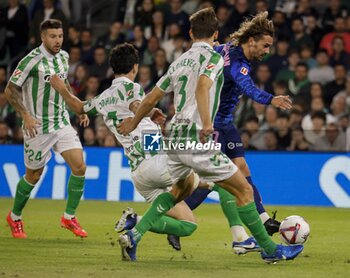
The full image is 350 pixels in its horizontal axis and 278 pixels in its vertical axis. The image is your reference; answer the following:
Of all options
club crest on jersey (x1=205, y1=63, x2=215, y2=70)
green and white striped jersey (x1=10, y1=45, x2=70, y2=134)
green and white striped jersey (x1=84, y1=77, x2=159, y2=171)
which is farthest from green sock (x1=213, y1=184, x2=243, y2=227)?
green and white striped jersey (x1=10, y1=45, x2=70, y2=134)

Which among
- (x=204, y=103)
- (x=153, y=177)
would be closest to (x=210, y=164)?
(x=204, y=103)

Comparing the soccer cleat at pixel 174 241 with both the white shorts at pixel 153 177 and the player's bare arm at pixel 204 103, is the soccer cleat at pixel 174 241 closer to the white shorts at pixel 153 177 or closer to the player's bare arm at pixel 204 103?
the white shorts at pixel 153 177

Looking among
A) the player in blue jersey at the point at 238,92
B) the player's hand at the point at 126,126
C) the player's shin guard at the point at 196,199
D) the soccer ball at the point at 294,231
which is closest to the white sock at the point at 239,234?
the player in blue jersey at the point at 238,92

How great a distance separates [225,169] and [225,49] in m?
1.76

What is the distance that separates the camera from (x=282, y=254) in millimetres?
7742

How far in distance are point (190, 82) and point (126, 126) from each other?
63 cm

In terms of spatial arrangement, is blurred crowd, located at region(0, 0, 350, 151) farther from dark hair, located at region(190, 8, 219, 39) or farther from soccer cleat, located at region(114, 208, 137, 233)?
dark hair, located at region(190, 8, 219, 39)

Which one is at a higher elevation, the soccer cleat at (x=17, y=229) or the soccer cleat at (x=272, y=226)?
the soccer cleat at (x=272, y=226)

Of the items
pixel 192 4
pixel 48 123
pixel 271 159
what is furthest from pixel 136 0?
pixel 48 123

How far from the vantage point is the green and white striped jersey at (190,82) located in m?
7.64

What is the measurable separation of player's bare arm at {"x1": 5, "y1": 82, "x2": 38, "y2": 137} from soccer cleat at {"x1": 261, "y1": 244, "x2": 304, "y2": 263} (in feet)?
10.4

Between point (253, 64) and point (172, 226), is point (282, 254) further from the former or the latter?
point (253, 64)

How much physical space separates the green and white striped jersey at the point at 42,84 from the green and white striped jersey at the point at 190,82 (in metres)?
2.68

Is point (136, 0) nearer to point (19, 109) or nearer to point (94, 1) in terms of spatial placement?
point (94, 1)
